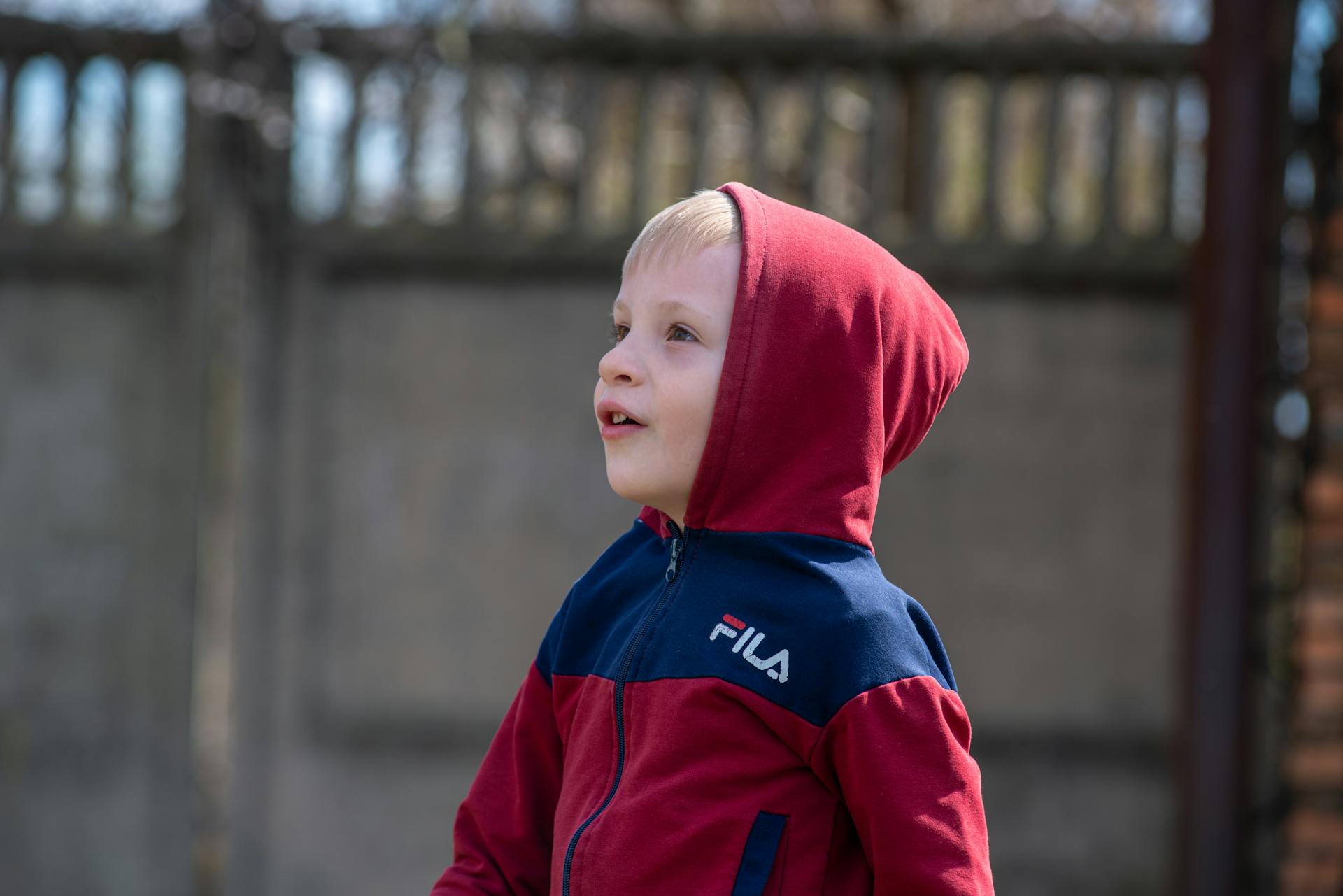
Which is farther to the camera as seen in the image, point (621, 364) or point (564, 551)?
point (564, 551)

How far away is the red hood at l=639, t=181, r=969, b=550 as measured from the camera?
1.33 m

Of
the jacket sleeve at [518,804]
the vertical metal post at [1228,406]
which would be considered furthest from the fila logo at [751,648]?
the vertical metal post at [1228,406]

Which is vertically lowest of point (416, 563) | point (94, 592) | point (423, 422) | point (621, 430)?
point (94, 592)

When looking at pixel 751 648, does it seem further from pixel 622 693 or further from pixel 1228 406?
pixel 1228 406

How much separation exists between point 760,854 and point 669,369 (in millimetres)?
454

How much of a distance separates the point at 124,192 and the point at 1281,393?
3.36 m

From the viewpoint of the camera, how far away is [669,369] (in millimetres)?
1352

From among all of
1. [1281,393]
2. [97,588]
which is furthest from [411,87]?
[1281,393]

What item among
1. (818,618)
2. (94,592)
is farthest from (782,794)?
(94,592)

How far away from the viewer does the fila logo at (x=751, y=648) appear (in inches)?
49.4

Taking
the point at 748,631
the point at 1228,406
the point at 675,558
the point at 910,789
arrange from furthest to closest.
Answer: the point at 1228,406, the point at 675,558, the point at 748,631, the point at 910,789

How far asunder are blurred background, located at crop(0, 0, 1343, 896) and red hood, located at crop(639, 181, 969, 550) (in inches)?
111

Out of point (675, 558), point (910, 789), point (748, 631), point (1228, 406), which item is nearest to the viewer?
point (910, 789)

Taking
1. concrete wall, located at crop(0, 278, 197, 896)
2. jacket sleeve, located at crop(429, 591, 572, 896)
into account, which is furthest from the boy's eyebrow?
concrete wall, located at crop(0, 278, 197, 896)
